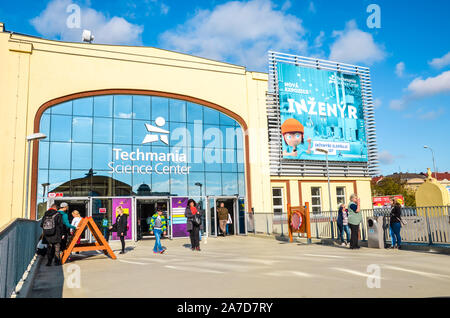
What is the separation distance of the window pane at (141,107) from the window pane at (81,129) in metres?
2.58

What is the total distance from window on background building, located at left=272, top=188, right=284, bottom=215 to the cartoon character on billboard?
8.43 feet

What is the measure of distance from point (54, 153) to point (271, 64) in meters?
15.4

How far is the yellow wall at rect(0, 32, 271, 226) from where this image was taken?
18.4 meters

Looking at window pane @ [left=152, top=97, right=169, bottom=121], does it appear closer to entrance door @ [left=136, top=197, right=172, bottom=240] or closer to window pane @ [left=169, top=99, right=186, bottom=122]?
window pane @ [left=169, top=99, right=186, bottom=122]

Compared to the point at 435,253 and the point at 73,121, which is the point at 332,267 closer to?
the point at 435,253

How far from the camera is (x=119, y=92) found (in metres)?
21.1

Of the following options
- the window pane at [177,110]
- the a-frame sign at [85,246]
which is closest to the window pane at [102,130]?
the window pane at [177,110]

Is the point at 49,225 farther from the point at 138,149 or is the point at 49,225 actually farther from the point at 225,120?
the point at 225,120

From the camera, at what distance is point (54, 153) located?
19.0 m

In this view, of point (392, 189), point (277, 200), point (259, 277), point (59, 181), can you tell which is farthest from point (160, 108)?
point (392, 189)

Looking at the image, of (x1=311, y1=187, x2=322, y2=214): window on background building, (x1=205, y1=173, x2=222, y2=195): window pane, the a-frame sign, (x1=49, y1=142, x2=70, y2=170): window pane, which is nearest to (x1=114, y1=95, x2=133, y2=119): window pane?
(x1=49, y1=142, x2=70, y2=170): window pane
